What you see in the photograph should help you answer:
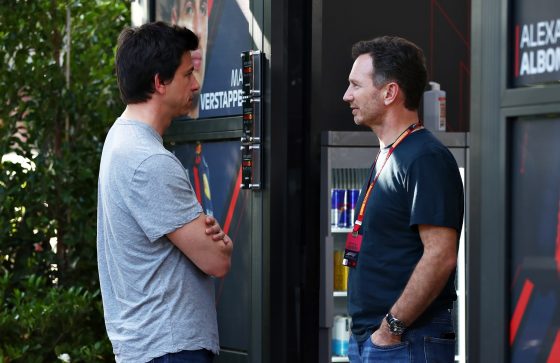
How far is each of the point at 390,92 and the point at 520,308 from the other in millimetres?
898

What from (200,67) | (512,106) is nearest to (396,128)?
(512,106)

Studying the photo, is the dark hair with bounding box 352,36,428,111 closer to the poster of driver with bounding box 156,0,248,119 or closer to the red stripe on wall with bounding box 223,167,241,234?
the poster of driver with bounding box 156,0,248,119

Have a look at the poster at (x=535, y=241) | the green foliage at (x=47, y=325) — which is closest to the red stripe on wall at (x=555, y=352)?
the poster at (x=535, y=241)

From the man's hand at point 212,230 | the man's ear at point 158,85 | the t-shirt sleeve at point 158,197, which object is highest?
the man's ear at point 158,85

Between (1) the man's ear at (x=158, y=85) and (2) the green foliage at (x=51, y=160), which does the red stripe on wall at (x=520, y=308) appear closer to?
(1) the man's ear at (x=158, y=85)

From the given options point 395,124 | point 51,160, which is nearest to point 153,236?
point 395,124

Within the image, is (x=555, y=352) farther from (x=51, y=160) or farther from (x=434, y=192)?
(x=51, y=160)

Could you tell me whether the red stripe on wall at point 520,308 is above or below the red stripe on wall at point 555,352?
above

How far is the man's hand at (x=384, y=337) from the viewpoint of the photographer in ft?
11.2

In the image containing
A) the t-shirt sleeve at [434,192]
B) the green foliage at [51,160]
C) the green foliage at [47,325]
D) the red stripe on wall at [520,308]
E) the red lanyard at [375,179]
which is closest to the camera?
the red stripe on wall at [520,308]

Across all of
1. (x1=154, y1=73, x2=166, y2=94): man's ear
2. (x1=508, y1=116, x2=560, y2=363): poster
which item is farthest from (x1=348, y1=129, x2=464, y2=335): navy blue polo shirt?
(x1=154, y1=73, x2=166, y2=94): man's ear

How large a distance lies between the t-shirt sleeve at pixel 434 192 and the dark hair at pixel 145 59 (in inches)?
32.6

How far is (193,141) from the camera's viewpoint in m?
5.39

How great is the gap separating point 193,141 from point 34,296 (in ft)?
5.64
